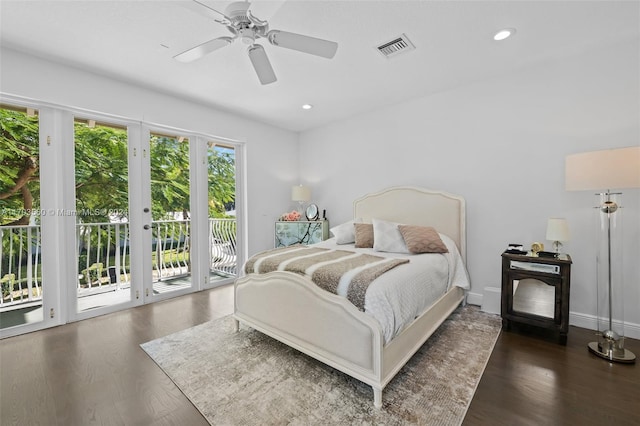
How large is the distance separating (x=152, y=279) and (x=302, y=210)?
8.37 ft

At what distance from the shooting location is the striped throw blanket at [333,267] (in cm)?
183

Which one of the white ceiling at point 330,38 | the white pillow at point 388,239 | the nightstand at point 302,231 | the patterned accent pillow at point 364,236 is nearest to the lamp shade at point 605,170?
the white ceiling at point 330,38

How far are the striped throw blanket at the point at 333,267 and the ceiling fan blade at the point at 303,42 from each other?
4.91ft

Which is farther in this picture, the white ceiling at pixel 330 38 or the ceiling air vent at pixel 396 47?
the ceiling air vent at pixel 396 47

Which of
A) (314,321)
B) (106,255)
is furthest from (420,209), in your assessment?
(106,255)

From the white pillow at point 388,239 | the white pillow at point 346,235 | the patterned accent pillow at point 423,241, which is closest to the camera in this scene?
the patterned accent pillow at point 423,241

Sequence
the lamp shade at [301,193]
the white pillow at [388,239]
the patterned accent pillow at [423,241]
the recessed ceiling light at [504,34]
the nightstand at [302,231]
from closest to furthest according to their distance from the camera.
Answer: the recessed ceiling light at [504,34] → the patterned accent pillow at [423,241] → the white pillow at [388,239] → the nightstand at [302,231] → the lamp shade at [301,193]

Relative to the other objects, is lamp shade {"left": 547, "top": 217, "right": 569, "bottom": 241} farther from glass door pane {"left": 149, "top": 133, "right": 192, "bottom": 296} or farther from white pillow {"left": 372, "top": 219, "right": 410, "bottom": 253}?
glass door pane {"left": 149, "top": 133, "right": 192, "bottom": 296}

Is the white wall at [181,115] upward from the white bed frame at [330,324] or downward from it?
upward

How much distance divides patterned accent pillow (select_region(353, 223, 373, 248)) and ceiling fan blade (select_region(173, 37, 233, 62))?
Answer: 222cm

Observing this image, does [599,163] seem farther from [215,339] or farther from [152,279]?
[152,279]

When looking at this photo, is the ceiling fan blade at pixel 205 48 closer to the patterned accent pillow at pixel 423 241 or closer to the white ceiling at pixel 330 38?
the white ceiling at pixel 330 38

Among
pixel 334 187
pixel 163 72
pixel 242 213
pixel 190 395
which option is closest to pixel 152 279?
pixel 242 213

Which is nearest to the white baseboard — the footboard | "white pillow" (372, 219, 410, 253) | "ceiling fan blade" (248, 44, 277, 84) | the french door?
"white pillow" (372, 219, 410, 253)
